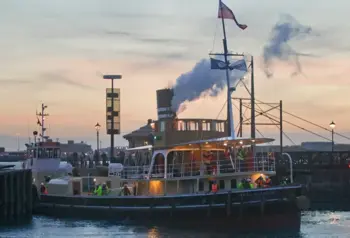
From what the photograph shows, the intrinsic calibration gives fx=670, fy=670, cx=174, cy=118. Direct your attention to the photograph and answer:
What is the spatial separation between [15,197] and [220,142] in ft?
57.3

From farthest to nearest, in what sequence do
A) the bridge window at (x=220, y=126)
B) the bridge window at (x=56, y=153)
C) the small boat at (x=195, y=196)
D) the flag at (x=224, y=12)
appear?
the bridge window at (x=56, y=153) → the bridge window at (x=220, y=126) → the flag at (x=224, y=12) → the small boat at (x=195, y=196)

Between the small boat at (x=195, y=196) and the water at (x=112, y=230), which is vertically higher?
the small boat at (x=195, y=196)

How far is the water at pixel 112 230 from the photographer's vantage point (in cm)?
3894

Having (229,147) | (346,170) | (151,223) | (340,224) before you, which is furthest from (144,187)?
(346,170)

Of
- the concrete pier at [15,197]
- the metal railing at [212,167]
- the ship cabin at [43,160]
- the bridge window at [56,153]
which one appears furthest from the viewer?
the bridge window at [56,153]

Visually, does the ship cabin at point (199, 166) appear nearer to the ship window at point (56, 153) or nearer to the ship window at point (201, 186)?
the ship window at point (201, 186)

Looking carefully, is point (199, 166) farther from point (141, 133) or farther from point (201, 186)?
point (141, 133)

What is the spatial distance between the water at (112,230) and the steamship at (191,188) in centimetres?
90

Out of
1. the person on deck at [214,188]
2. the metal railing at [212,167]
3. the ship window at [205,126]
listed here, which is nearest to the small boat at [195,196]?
the metal railing at [212,167]

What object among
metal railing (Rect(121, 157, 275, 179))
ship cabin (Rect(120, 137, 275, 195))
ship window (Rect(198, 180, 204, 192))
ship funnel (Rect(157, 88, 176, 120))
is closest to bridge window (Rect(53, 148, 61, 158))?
ship cabin (Rect(120, 137, 275, 195))

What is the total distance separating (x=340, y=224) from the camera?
45031 mm

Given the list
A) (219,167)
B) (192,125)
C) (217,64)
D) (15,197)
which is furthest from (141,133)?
(217,64)

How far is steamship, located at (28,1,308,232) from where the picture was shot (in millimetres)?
38719

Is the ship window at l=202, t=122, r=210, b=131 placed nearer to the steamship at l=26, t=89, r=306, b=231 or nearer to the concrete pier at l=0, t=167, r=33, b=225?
the steamship at l=26, t=89, r=306, b=231
